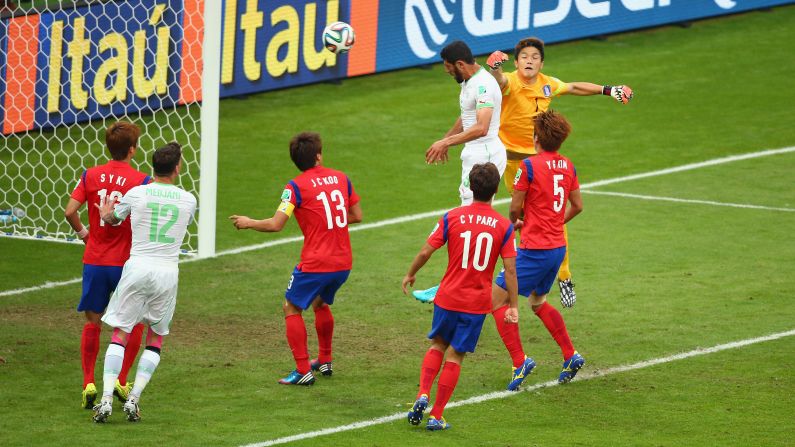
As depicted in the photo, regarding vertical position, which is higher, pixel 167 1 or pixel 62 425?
pixel 167 1

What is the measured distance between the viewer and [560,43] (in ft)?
77.5

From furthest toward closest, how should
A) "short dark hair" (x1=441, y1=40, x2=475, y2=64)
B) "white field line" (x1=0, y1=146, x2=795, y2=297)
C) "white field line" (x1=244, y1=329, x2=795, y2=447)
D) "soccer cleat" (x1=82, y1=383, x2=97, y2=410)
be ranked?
"white field line" (x1=0, y1=146, x2=795, y2=297) < "short dark hair" (x1=441, y1=40, x2=475, y2=64) < "soccer cleat" (x1=82, y1=383, x2=97, y2=410) < "white field line" (x1=244, y1=329, x2=795, y2=447)

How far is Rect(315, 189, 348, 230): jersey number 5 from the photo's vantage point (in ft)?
31.6

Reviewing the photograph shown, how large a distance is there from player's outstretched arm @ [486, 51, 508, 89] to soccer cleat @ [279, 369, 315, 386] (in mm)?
3246

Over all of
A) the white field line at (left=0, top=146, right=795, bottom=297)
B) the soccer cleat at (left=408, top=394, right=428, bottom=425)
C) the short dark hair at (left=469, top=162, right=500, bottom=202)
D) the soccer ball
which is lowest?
the white field line at (left=0, top=146, right=795, bottom=297)

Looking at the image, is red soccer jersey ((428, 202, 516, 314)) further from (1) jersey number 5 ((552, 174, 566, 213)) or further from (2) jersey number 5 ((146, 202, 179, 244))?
(2) jersey number 5 ((146, 202, 179, 244))

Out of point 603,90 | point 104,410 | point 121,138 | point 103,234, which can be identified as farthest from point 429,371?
point 603,90

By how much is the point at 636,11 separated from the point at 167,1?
1052 cm

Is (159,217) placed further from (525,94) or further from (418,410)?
(525,94)

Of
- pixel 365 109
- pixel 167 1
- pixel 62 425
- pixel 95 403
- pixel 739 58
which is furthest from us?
pixel 739 58

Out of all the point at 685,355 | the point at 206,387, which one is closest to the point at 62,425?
the point at 206,387

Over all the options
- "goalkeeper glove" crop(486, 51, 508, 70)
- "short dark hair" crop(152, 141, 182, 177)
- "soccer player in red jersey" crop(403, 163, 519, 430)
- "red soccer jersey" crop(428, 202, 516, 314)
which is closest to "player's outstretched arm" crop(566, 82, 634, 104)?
"goalkeeper glove" crop(486, 51, 508, 70)

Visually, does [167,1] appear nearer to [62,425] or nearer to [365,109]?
[365,109]

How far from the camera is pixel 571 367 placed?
9.89 metres
